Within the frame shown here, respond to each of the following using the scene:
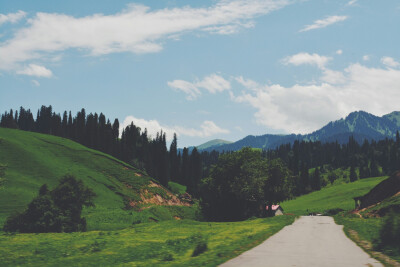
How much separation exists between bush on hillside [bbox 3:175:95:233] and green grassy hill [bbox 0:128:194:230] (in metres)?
7.40

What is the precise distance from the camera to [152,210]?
70.6 m

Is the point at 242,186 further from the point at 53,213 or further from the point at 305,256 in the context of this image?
the point at 305,256

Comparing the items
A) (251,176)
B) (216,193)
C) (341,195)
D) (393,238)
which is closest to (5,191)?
(216,193)

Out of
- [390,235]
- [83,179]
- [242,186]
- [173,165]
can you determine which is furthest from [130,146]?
[390,235]

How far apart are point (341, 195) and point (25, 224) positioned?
11458 centimetres

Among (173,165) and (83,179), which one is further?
(173,165)

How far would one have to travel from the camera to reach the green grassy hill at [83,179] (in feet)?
205

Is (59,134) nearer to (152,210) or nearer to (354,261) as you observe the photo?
(152,210)

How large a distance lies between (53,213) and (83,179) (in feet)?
148

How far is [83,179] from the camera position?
8788 centimetres

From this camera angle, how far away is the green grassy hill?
205 ft

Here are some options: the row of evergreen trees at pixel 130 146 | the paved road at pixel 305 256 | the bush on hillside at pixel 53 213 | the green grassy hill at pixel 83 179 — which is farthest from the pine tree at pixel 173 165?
the paved road at pixel 305 256

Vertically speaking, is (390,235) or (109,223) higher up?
(390,235)

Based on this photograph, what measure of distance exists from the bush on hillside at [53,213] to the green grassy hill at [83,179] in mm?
7403
